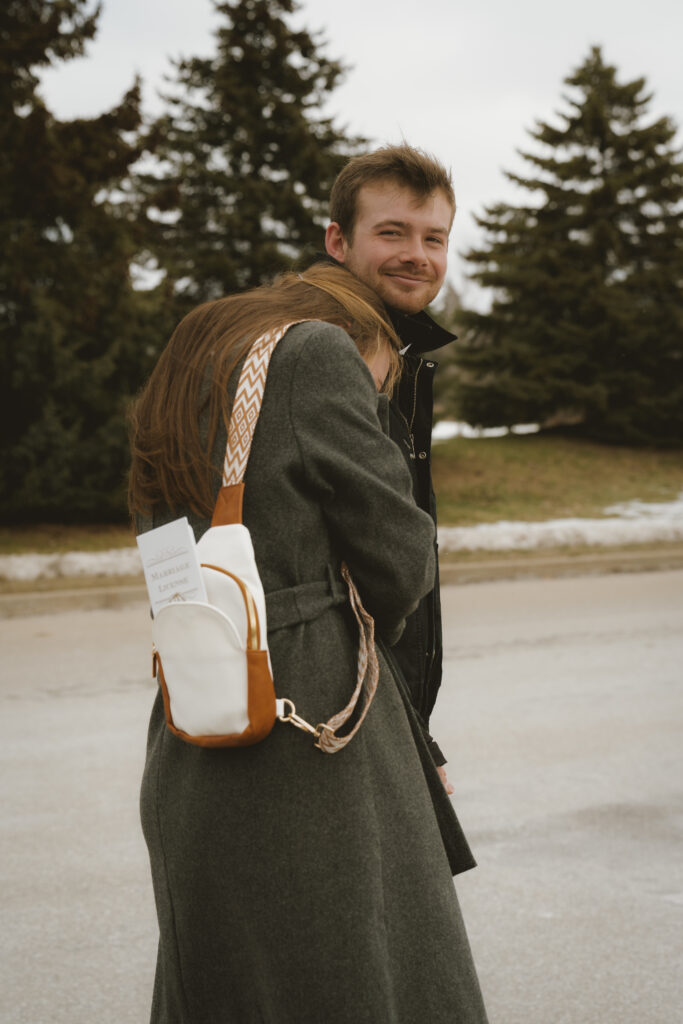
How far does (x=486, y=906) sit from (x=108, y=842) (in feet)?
5.12

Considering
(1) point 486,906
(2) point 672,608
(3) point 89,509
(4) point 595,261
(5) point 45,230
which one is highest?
(4) point 595,261

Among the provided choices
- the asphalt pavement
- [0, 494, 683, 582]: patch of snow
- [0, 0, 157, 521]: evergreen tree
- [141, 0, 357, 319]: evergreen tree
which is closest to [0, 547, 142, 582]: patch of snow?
[0, 494, 683, 582]: patch of snow

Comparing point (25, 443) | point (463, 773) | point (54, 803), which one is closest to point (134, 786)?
point (54, 803)

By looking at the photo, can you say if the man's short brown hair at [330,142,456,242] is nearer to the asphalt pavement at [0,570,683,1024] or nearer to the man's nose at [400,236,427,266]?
the man's nose at [400,236,427,266]

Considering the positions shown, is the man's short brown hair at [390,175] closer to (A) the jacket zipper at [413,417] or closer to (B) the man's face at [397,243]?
(B) the man's face at [397,243]

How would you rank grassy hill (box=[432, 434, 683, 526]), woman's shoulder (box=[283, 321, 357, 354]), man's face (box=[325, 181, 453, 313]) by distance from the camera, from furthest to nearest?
1. grassy hill (box=[432, 434, 683, 526])
2. man's face (box=[325, 181, 453, 313])
3. woman's shoulder (box=[283, 321, 357, 354])

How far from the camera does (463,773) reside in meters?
5.28

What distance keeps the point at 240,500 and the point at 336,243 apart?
0.72 m

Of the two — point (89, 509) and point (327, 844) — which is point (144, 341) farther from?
point (327, 844)

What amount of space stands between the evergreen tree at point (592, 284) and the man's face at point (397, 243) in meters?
22.8

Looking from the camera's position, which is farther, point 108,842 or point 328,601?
point 108,842

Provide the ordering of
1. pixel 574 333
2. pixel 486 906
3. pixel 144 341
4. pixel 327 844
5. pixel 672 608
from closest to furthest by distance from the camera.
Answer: pixel 327 844 < pixel 486 906 < pixel 672 608 < pixel 144 341 < pixel 574 333

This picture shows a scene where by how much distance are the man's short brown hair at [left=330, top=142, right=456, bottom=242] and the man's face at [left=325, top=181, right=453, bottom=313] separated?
0.04ft

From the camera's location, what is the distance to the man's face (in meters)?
2.08
